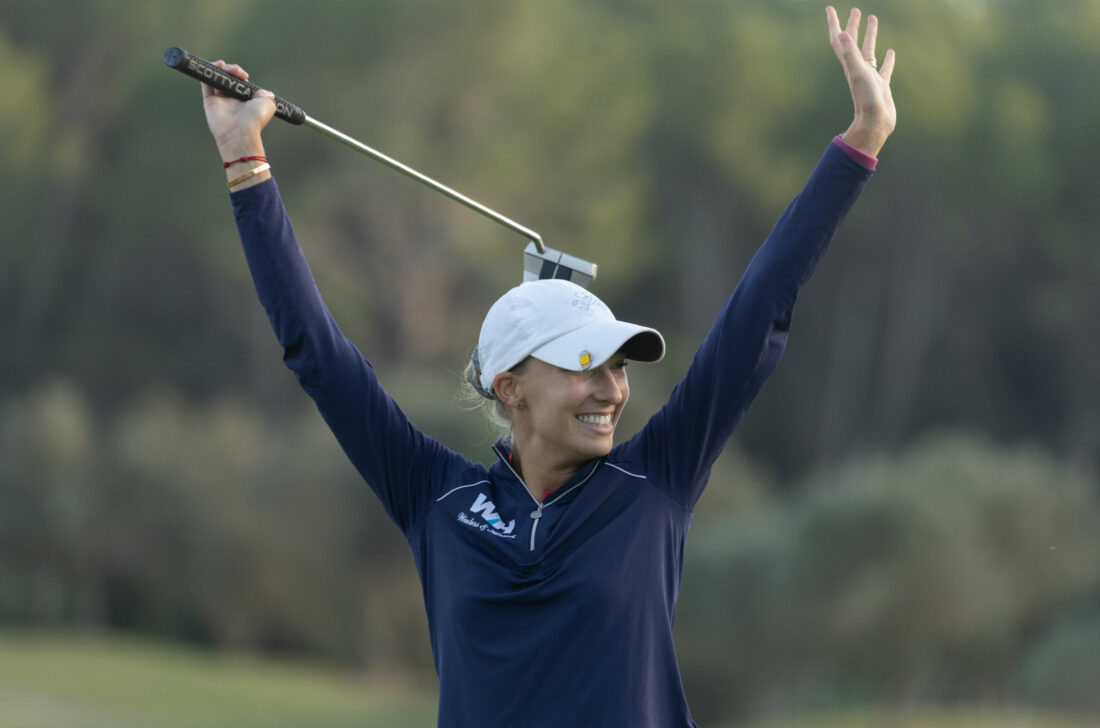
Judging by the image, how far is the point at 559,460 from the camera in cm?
221

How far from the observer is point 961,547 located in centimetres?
1147

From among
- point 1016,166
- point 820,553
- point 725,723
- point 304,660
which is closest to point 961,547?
point 820,553

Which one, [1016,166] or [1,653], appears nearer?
[1,653]

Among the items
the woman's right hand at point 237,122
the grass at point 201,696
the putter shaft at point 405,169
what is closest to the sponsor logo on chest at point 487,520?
the putter shaft at point 405,169

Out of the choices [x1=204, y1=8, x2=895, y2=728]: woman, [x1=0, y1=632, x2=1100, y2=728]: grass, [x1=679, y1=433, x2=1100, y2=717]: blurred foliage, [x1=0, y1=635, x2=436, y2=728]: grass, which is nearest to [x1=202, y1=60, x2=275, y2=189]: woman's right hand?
[x1=204, y1=8, x2=895, y2=728]: woman

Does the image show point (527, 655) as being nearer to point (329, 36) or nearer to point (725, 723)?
point (725, 723)

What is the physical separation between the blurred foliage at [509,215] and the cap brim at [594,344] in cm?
1315

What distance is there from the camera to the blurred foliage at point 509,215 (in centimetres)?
1686

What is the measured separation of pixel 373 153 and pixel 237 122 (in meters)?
0.27

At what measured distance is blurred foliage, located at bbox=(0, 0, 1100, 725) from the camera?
16.9m

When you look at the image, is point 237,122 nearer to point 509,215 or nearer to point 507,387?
point 507,387

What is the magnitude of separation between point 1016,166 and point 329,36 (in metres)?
8.90

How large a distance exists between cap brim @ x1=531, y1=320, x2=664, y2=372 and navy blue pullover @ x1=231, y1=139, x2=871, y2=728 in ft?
0.36

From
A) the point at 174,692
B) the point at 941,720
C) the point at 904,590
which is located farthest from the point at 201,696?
the point at 941,720
